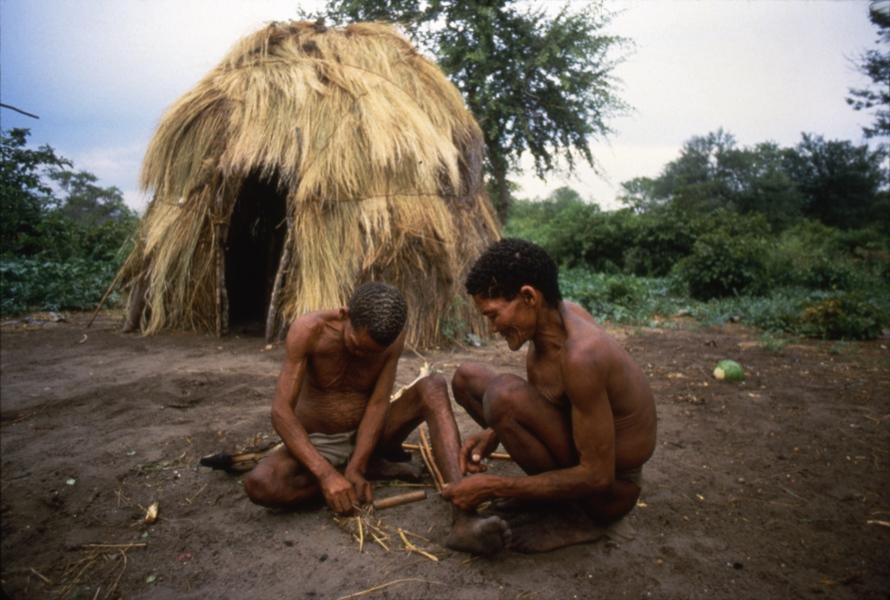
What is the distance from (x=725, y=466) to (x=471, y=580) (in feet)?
5.70

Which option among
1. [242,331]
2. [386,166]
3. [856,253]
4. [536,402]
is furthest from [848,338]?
[856,253]

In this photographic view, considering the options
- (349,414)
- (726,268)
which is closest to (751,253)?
(726,268)

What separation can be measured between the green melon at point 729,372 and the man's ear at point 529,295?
3281 millimetres

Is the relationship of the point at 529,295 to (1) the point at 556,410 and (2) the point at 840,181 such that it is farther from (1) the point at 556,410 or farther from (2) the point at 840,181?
(2) the point at 840,181

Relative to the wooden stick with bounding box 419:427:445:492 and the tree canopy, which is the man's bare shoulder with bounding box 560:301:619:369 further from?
the tree canopy

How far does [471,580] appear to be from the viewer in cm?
181

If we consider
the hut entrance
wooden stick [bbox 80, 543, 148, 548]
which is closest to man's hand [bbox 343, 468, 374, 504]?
wooden stick [bbox 80, 543, 148, 548]

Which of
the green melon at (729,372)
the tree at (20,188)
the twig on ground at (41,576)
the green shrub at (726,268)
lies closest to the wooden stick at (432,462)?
the twig on ground at (41,576)

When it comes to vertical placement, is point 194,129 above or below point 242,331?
above

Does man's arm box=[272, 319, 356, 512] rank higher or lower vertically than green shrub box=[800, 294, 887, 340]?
higher

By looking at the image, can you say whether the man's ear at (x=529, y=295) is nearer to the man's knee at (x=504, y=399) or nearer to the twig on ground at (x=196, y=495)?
the man's knee at (x=504, y=399)

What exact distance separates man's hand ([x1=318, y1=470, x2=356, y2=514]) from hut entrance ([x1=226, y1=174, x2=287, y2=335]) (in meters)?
4.47

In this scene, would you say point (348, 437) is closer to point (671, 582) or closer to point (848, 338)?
point (671, 582)

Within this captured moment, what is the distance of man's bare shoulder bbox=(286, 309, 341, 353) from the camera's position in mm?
→ 2262
